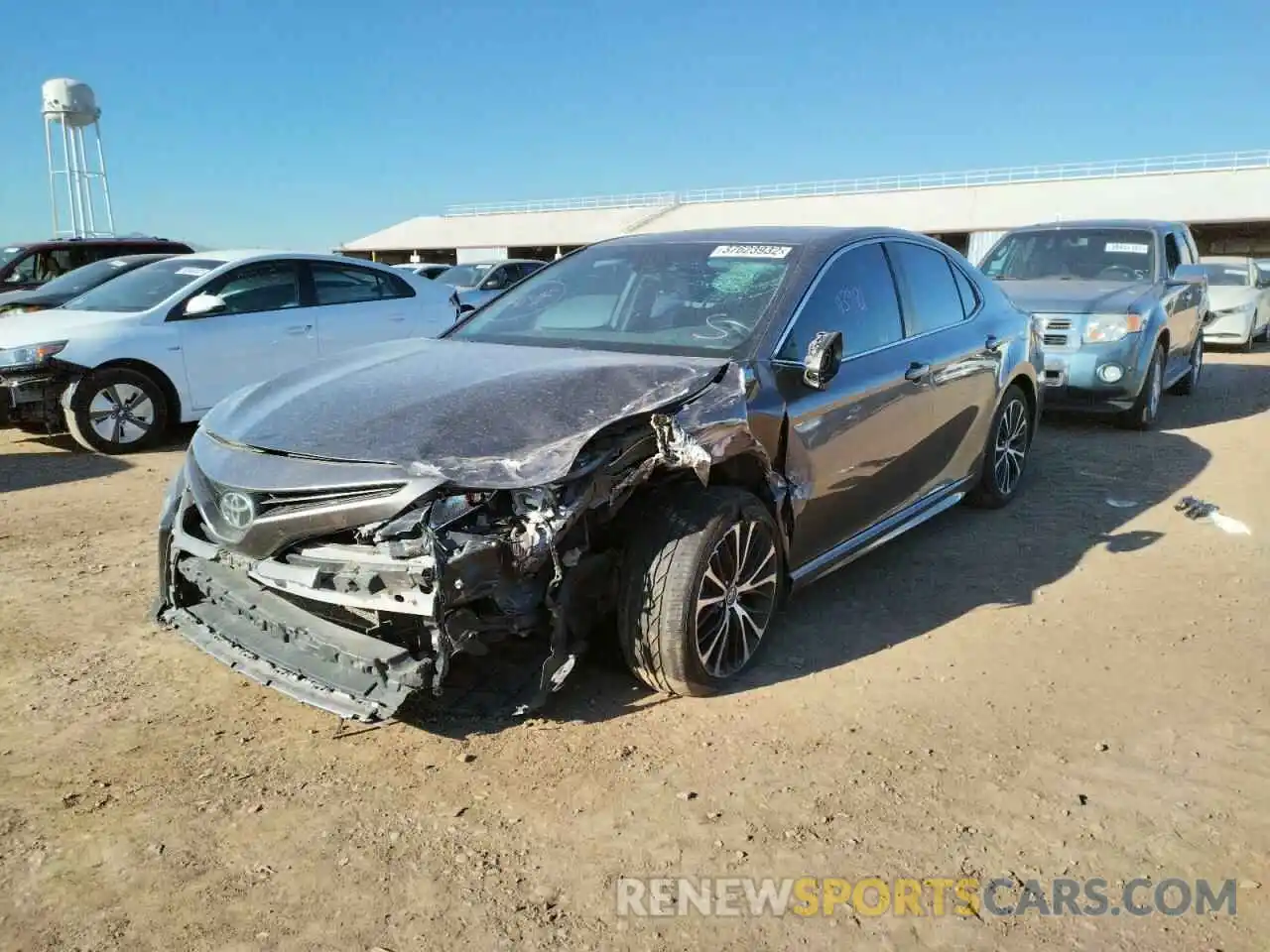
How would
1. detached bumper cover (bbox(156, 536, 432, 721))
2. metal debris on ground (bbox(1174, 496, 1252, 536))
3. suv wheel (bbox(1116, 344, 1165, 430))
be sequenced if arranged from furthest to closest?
1. suv wheel (bbox(1116, 344, 1165, 430))
2. metal debris on ground (bbox(1174, 496, 1252, 536))
3. detached bumper cover (bbox(156, 536, 432, 721))

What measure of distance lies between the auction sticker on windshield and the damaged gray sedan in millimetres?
20

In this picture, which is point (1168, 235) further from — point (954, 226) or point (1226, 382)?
point (954, 226)

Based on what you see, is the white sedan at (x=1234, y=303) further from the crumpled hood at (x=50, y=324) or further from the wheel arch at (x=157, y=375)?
the crumpled hood at (x=50, y=324)

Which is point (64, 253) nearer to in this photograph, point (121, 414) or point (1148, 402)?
point (121, 414)

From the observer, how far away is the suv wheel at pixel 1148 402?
8.11m

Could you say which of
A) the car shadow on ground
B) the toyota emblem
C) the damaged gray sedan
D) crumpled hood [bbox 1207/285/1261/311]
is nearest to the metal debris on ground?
the car shadow on ground

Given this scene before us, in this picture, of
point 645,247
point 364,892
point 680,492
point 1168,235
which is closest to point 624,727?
point 680,492

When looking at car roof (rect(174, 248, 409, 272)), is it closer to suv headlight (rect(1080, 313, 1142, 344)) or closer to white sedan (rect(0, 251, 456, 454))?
white sedan (rect(0, 251, 456, 454))

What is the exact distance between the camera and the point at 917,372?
4449mm

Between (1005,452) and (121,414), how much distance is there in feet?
21.1

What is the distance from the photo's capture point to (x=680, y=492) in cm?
338

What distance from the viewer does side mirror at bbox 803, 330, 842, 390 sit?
357 cm

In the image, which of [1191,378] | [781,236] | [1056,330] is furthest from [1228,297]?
[781,236]

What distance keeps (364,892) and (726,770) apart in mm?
1140
